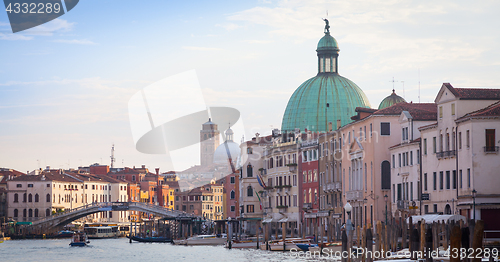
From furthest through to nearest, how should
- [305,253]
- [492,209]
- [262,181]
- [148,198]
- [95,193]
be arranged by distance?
[148,198] < [95,193] < [262,181] < [305,253] < [492,209]

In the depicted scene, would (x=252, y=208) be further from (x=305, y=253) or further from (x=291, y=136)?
(x=305, y=253)

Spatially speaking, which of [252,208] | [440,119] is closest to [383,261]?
[440,119]

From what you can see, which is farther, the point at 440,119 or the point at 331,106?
the point at 331,106

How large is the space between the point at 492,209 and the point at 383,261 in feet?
25.7

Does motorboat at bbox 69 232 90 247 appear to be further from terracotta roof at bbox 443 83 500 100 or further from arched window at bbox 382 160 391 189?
terracotta roof at bbox 443 83 500 100

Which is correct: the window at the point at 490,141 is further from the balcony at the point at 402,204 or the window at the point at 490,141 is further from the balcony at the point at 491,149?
the balcony at the point at 402,204

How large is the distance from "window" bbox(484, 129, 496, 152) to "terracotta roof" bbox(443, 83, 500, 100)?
91.1 inches

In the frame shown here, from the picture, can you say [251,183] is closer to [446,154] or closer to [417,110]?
[417,110]

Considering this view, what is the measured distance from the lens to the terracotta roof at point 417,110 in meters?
38.2

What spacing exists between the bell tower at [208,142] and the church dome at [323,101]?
8164 cm

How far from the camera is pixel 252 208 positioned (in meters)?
63.6

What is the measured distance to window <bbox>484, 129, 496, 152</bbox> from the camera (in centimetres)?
3095

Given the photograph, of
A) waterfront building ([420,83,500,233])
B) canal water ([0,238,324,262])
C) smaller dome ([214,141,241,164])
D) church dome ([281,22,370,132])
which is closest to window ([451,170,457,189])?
waterfront building ([420,83,500,233])

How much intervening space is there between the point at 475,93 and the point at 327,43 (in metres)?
35.6
